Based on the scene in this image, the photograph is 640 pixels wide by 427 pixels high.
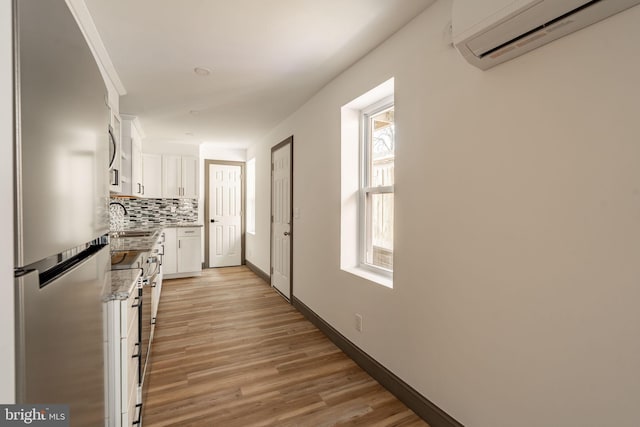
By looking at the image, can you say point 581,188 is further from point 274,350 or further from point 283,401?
point 274,350

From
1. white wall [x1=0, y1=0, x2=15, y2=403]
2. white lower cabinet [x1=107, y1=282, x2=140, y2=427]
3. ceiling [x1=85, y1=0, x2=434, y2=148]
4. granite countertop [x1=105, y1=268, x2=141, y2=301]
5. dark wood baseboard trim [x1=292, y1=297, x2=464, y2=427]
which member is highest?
ceiling [x1=85, y1=0, x2=434, y2=148]

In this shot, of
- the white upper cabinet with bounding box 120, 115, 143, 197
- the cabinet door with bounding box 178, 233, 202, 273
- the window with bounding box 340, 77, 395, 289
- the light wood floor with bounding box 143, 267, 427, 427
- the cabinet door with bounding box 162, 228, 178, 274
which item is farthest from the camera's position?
the cabinet door with bounding box 178, 233, 202, 273

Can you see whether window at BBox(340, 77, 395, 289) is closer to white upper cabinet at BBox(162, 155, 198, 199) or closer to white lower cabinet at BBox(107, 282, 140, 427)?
white lower cabinet at BBox(107, 282, 140, 427)

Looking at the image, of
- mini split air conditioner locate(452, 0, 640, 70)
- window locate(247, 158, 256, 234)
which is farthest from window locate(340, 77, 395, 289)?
window locate(247, 158, 256, 234)

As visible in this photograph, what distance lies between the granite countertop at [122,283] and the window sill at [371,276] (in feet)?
5.16

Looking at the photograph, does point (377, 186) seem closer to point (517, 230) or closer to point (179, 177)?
point (517, 230)

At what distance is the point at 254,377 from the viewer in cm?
228

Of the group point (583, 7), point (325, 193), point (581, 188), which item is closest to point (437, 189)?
point (581, 188)

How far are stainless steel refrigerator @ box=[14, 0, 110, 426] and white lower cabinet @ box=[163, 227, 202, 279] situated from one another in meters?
4.46

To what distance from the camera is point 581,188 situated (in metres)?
1.14

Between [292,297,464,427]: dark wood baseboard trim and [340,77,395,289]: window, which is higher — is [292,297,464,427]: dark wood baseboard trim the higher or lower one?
the lower one

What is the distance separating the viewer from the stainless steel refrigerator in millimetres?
514

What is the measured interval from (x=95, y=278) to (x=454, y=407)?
5.96ft

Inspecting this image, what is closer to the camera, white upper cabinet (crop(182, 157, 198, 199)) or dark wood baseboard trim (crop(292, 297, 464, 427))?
dark wood baseboard trim (crop(292, 297, 464, 427))
